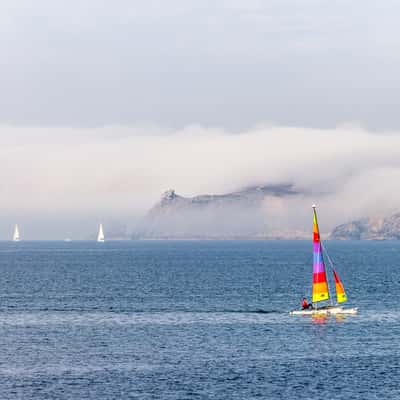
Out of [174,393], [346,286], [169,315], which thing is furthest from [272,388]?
[346,286]

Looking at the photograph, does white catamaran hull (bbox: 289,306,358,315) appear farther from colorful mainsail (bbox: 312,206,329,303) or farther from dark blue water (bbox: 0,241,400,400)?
colorful mainsail (bbox: 312,206,329,303)

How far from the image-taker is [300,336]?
111000mm

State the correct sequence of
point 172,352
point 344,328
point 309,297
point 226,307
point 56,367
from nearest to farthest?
1. point 56,367
2. point 172,352
3. point 344,328
4. point 226,307
5. point 309,297

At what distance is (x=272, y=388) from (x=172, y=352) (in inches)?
741

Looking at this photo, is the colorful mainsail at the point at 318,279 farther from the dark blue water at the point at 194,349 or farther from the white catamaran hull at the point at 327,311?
the dark blue water at the point at 194,349

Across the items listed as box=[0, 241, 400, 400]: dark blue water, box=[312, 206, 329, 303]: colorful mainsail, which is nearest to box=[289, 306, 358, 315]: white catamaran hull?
box=[0, 241, 400, 400]: dark blue water

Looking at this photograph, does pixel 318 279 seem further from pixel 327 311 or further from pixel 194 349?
pixel 194 349

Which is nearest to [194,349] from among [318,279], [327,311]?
[327,311]

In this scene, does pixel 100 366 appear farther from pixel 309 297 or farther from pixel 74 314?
pixel 309 297

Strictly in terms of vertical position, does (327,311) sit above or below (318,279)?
below

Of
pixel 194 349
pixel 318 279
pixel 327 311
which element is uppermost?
pixel 318 279

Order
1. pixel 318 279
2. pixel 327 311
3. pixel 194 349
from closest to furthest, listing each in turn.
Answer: pixel 194 349
pixel 327 311
pixel 318 279

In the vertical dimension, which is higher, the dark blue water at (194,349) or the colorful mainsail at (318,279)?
the colorful mainsail at (318,279)

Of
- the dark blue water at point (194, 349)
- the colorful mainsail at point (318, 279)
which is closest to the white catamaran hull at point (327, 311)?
the dark blue water at point (194, 349)
